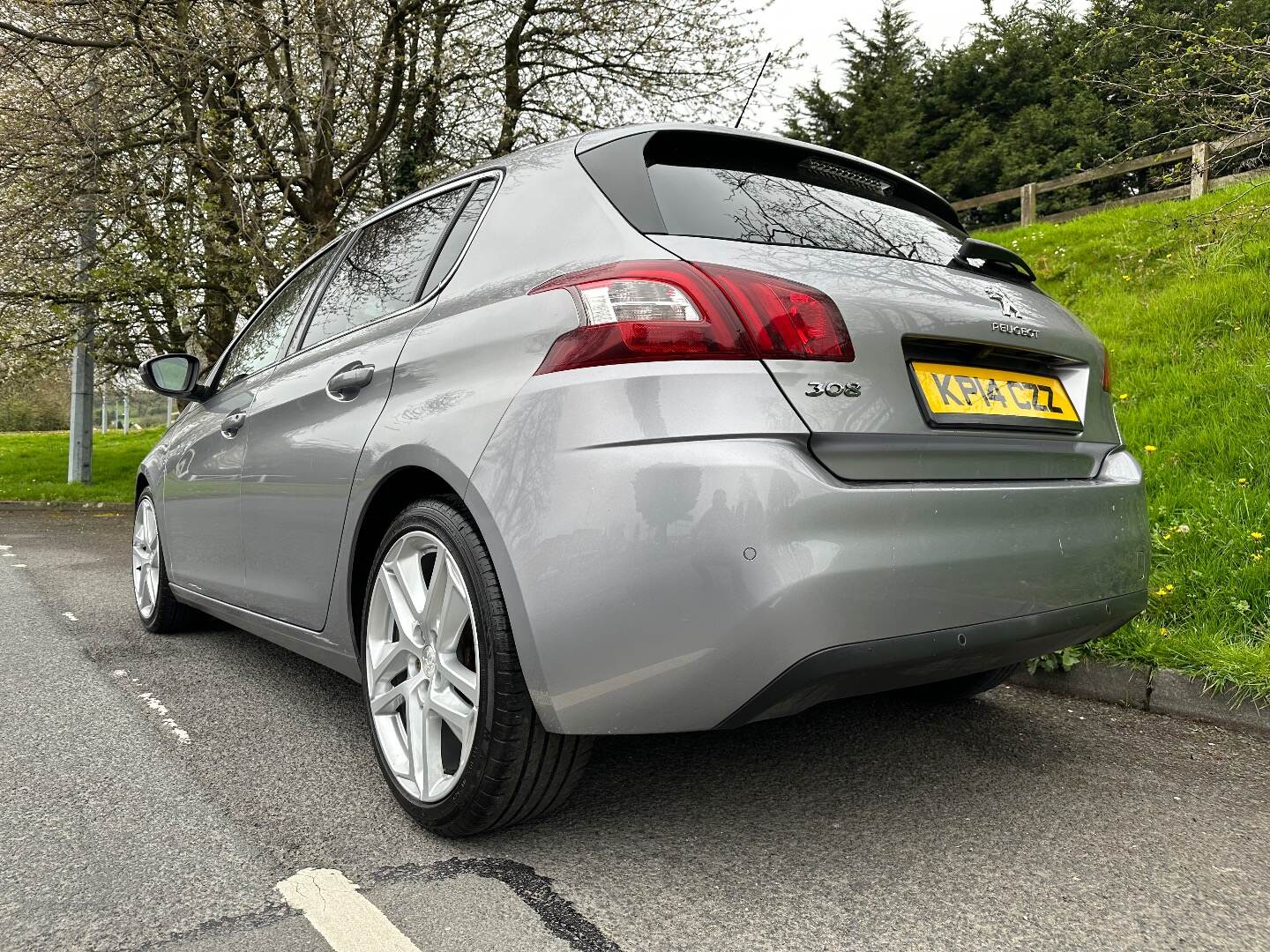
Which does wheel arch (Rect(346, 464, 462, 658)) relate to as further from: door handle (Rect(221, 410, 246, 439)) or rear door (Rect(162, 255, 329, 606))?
door handle (Rect(221, 410, 246, 439))

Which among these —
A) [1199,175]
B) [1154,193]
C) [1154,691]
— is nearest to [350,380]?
[1154,691]

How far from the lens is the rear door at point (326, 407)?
107 inches

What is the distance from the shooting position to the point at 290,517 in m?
3.02

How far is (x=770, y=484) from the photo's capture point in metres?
1.85

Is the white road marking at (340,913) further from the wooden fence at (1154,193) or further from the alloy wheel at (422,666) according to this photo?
the wooden fence at (1154,193)

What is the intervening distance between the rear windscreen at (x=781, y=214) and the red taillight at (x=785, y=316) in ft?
0.64

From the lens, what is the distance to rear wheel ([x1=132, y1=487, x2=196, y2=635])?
14.9 ft

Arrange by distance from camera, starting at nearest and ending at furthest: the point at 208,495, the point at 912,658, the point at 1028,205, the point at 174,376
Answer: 1. the point at 912,658
2. the point at 208,495
3. the point at 174,376
4. the point at 1028,205

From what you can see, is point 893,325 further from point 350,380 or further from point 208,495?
point 208,495

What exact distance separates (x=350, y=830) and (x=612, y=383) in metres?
1.27

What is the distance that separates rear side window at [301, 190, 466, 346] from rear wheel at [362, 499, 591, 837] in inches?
31.1

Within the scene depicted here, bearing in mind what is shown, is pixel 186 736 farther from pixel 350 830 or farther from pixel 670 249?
pixel 670 249

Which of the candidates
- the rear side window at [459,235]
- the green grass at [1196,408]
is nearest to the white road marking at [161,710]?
the rear side window at [459,235]

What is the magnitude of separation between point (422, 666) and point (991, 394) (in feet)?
4.88
